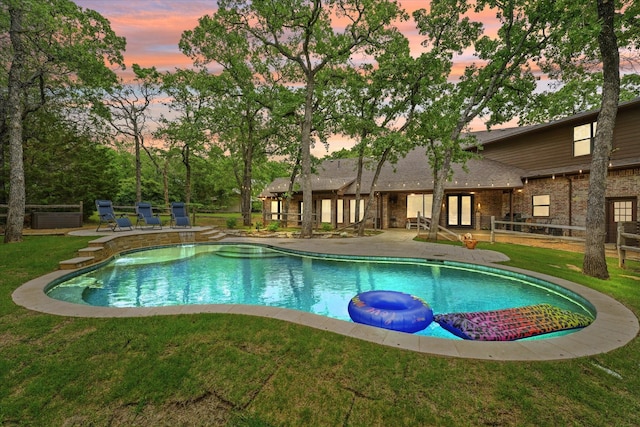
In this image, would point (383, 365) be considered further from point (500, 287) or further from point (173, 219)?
point (173, 219)

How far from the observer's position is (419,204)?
1902 cm

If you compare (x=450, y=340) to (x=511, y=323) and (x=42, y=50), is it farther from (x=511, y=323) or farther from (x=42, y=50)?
(x=42, y=50)

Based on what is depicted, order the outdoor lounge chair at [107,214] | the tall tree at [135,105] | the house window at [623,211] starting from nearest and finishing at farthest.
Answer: the outdoor lounge chair at [107,214], the house window at [623,211], the tall tree at [135,105]

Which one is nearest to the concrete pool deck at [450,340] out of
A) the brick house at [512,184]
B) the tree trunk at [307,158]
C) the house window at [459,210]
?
the tree trunk at [307,158]

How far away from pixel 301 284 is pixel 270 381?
4.78 metres

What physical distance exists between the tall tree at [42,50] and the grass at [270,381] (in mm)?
8793

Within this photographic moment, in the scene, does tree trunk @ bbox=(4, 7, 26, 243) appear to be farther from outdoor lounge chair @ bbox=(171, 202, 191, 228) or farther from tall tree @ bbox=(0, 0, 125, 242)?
outdoor lounge chair @ bbox=(171, 202, 191, 228)

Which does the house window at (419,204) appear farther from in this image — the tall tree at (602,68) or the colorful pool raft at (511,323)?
the colorful pool raft at (511,323)

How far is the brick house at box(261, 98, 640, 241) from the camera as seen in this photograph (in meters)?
12.3

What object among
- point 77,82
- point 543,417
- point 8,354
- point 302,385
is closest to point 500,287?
point 543,417

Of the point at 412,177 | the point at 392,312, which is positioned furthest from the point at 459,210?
the point at 392,312

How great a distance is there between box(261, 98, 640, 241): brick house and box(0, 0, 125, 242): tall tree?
11.8m

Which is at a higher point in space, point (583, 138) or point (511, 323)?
point (583, 138)

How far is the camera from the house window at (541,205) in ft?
48.6
